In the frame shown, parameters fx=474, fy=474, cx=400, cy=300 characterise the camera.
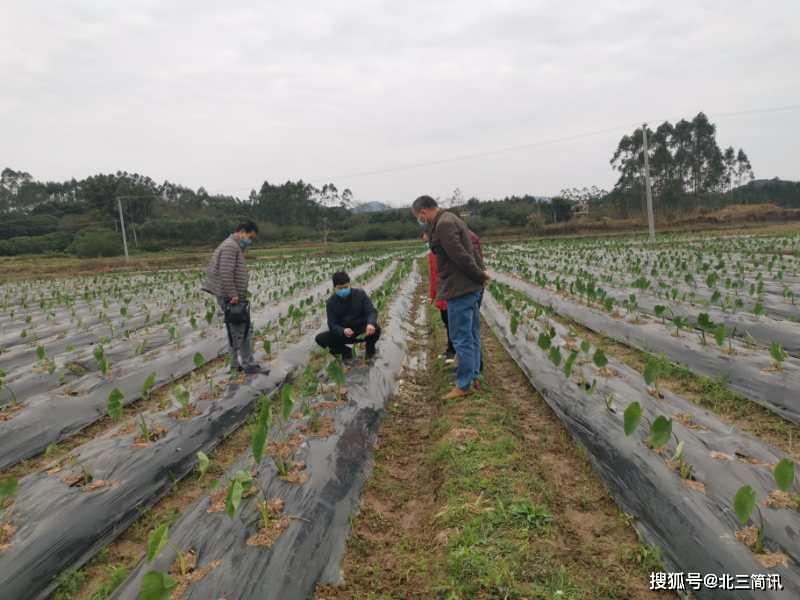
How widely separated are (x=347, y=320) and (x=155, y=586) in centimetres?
424

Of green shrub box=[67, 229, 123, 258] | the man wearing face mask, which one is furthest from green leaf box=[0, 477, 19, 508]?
green shrub box=[67, 229, 123, 258]

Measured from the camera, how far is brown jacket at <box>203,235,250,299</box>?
Result: 17.8ft

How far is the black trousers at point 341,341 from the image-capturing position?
19.9 ft

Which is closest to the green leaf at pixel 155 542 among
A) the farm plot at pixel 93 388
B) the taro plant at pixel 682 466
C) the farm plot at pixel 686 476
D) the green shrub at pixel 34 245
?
the farm plot at pixel 93 388

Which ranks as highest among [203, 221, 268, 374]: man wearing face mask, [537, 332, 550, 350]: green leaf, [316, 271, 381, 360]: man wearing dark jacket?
[203, 221, 268, 374]: man wearing face mask

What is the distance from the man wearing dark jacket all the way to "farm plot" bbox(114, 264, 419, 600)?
4.44 feet

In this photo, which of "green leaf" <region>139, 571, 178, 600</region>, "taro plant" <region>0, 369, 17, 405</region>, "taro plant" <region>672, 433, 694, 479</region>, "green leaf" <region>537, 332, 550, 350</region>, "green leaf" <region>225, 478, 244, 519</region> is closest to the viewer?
"green leaf" <region>139, 571, 178, 600</region>

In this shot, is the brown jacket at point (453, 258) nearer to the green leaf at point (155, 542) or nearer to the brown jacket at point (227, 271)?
the brown jacket at point (227, 271)

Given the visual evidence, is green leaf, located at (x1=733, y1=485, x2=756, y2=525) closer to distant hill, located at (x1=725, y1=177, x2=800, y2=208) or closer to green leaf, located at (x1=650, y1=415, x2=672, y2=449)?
green leaf, located at (x1=650, y1=415, x2=672, y2=449)

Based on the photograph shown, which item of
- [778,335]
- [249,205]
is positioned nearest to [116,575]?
[778,335]

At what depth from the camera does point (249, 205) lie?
6606 centimetres

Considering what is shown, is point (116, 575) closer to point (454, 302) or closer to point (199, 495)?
point (199, 495)

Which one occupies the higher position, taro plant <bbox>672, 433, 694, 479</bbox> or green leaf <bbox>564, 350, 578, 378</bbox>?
green leaf <bbox>564, 350, 578, 378</bbox>

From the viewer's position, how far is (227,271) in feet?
17.8
